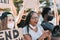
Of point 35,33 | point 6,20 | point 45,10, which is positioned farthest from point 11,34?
point 45,10

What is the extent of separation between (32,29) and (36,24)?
7 centimetres

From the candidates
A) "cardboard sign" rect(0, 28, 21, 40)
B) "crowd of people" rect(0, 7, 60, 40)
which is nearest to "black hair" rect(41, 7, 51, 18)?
"crowd of people" rect(0, 7, 60, 40)

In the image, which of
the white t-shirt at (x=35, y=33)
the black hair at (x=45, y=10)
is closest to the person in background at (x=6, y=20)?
the white t-shirt at (x=35, y=33)

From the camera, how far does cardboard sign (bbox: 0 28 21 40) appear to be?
1.58 meters

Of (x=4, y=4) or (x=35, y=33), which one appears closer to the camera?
(x=4, y=4)

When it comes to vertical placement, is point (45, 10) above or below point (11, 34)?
above

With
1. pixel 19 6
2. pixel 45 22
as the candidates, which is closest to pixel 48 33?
pixel 45 22

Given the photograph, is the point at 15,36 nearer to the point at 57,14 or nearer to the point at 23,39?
the point at 23,39

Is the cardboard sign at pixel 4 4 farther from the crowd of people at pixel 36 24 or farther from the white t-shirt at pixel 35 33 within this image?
the white t-shirt at pixel 35 33

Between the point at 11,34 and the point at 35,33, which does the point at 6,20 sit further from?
the point at 35,33

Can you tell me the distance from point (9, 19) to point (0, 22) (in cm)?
8

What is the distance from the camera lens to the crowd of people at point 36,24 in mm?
1578

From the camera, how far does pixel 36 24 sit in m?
1.73

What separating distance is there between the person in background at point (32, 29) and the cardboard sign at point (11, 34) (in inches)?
2.3
